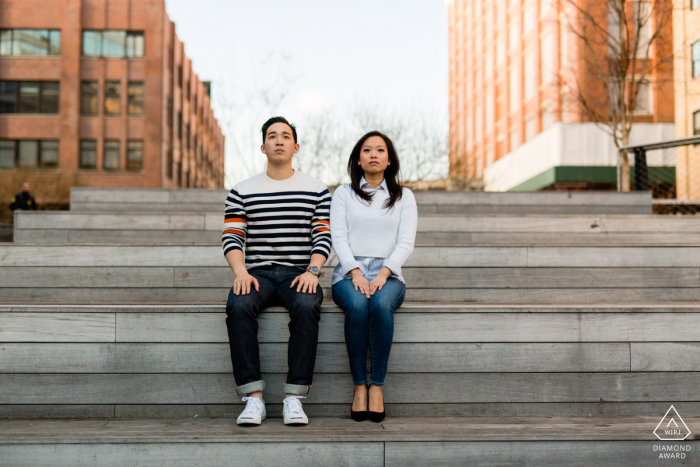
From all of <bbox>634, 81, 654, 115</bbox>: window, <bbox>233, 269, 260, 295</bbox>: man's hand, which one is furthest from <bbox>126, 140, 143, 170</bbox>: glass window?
<bbox>233, 269, 260, 295</bbox>: man's hand

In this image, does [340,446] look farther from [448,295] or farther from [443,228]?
[443,228]

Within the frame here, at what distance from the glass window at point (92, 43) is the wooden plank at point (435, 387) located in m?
31.8

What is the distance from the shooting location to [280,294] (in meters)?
2.94

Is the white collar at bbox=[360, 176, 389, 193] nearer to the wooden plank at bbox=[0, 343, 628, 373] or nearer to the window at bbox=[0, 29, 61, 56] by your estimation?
the wooden plank at bbox=[0, 343, 628, 373]

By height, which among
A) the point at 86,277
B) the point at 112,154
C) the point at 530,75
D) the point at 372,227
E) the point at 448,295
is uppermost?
the point at 530,75

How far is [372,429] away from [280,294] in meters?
0.86

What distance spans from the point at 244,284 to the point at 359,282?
61 centimetres

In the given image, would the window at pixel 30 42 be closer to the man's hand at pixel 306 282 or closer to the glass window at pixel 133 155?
the glass window at pixel 133 155

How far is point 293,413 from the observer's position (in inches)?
103

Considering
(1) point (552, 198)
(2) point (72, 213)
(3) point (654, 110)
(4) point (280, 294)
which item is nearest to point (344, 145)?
(1) point (552, 198)

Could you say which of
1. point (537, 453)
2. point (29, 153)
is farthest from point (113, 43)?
point (537, 453)

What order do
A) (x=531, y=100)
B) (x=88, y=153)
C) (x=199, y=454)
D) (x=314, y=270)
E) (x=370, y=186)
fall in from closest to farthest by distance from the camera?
(x=199, y=454), (x=314, y=270), (x=370, y=186), (x=531, y=100), (x=88, y=153)

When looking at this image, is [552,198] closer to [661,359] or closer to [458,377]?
[661,359]

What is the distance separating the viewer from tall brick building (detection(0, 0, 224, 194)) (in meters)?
29.0
